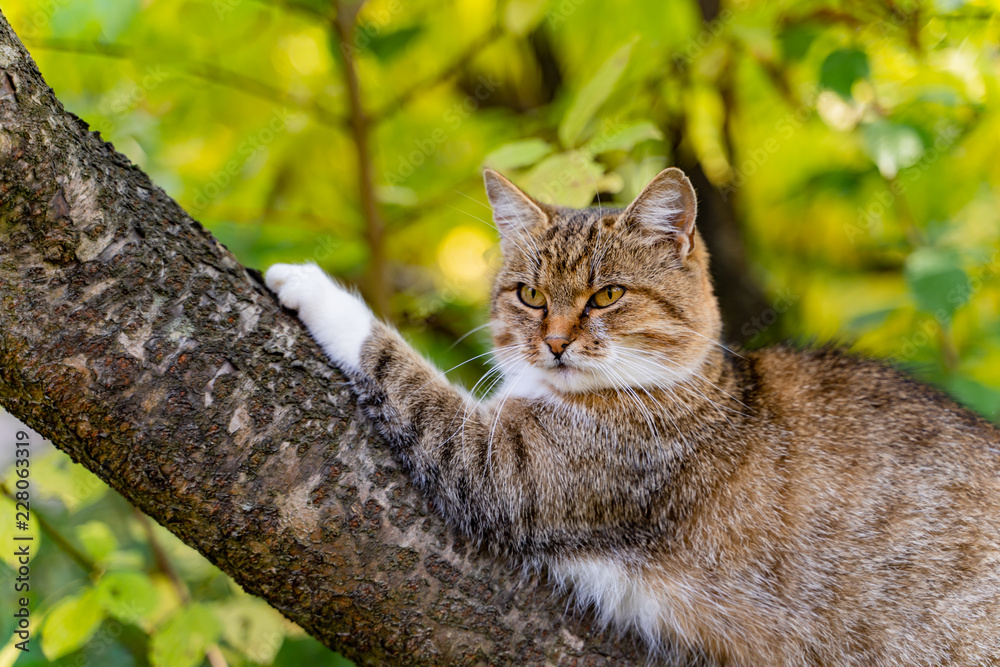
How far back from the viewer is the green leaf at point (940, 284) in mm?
2441

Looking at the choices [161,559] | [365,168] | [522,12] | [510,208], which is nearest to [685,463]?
[510,208]

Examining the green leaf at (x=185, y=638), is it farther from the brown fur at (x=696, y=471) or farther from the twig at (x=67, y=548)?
the brown fur at (x=696, y=471)

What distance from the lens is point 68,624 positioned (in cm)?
212

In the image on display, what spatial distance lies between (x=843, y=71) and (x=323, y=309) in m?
2.02

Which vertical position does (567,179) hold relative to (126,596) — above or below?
above

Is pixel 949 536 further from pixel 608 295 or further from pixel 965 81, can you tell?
pixel 965 81

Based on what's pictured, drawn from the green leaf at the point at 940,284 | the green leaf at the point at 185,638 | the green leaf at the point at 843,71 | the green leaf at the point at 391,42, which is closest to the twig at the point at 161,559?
the green leaf at the point at 185,638

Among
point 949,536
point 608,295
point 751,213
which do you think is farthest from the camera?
point 751,213

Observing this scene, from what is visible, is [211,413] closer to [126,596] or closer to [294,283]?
[294,283]

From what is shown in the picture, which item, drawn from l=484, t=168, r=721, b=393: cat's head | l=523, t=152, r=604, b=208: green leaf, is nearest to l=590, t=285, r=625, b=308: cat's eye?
l=484, t=168, r=721, b=393: cat's head

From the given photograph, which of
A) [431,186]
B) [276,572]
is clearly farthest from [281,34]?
[276,572]

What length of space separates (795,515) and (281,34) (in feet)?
10.3

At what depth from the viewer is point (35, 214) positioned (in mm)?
1526

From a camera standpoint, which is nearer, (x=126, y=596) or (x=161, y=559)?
(x=126, y=596)
